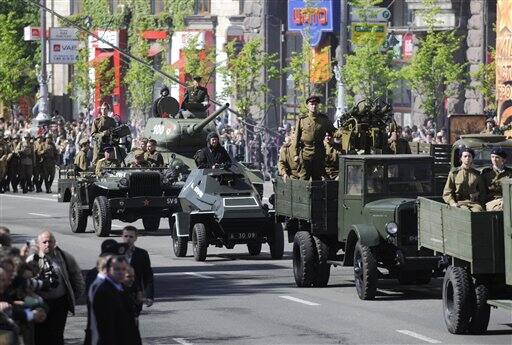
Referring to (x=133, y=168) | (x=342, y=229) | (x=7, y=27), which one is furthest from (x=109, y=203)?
(x=7, y=27)

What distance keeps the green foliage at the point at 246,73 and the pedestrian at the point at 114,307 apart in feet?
161

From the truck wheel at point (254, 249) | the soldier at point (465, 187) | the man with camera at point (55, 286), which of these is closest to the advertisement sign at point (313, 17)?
the truck wheel at point (254, 249)

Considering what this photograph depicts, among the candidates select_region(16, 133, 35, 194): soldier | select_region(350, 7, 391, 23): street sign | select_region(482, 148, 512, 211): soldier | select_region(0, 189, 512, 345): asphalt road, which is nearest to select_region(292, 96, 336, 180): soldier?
select_region(0, 189, 512, 345): asphalt road

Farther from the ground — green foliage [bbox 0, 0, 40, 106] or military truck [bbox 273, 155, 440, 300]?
green foliage [bbox 0, 0, 40, 106]

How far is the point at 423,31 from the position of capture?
56.1 m

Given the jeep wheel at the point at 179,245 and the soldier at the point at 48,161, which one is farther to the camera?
the soldier at the point at 48,161

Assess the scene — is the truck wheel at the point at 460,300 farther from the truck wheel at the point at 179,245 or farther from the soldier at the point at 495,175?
the truck wheel at the point at 179,245

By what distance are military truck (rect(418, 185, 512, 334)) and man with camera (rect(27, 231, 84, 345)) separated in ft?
15.7

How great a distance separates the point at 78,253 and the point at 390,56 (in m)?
24.5

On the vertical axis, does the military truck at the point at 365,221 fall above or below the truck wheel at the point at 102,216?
above

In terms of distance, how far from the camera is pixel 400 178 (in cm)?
2428

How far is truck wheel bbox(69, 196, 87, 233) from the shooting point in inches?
1454

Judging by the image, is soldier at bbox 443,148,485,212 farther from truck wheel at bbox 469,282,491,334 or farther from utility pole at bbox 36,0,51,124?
utility pole at bbox 36,0,51,124

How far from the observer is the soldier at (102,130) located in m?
38.7
